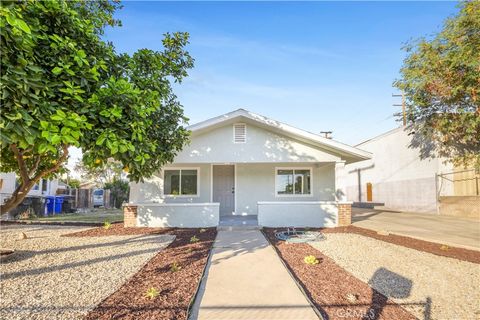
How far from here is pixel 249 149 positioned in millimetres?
11438

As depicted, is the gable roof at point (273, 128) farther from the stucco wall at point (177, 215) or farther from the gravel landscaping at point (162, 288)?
the gravel landscaping at point (162, 288)

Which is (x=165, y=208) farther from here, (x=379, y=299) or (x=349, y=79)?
(x=349, y=79)

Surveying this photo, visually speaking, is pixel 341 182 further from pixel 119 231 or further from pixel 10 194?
pixel 10 194

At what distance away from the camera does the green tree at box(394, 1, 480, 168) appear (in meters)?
12.5

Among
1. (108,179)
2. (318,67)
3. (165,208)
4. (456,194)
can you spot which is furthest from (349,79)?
(108,179)

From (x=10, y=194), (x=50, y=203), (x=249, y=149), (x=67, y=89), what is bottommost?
(x=50, y=203)

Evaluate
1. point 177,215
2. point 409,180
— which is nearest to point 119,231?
point 177,215

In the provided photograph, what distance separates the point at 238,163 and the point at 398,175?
13.9 m

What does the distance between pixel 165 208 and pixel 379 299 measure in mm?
8504

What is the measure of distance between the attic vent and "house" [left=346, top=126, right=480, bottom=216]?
6800mm

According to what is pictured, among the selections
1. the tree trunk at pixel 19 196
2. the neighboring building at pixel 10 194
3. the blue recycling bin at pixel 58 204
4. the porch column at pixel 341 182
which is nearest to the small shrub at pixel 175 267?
the tree trunk at pixel 19 196

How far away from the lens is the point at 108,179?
42.9 m

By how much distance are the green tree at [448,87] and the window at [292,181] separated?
7871mm

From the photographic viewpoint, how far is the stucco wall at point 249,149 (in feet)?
36.9
